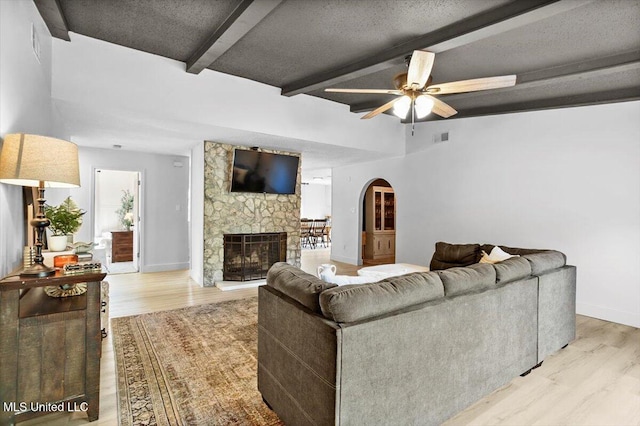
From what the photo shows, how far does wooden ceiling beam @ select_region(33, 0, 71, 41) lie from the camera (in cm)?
267

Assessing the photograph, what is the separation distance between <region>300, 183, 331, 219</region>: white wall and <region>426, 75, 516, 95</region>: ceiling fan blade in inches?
424

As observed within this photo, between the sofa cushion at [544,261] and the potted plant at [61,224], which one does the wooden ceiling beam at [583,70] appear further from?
the potted plant at [61,224]

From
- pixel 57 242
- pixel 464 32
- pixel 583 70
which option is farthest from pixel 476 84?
pixel 57 242

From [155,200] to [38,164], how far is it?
5.03 m

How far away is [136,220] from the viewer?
6.48 metres

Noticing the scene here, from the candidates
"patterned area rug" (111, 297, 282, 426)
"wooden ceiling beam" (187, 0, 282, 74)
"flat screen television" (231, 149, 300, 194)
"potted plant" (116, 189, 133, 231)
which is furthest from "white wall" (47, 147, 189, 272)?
"wooden ceiling beam" (187, 0, 282, 74)

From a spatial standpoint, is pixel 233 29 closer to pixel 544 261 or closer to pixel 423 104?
pixel 423 104

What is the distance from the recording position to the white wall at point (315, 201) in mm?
13875

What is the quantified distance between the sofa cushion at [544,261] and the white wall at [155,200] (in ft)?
20.0

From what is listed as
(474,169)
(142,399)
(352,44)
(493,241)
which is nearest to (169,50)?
(352,44)

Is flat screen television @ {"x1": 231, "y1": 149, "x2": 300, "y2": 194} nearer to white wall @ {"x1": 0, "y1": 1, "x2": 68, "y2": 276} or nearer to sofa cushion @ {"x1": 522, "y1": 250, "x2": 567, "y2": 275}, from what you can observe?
white wall @ {"x1": 0, "y1": 1, "x2": 68, "y2": 276}

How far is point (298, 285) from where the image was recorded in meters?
1.89

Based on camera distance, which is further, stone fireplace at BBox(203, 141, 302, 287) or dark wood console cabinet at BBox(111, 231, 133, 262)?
dark wood console cabinet at BBox(111, 231, 133, 262)

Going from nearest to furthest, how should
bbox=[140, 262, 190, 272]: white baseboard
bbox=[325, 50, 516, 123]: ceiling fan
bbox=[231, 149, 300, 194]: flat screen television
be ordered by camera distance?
bbox=[325, 50, 516, 123]: ceiling fan
bbox=[231, 149, 300, 194]: flat screen television
bbox=[140, 262, 190, 272]: white baseboard
